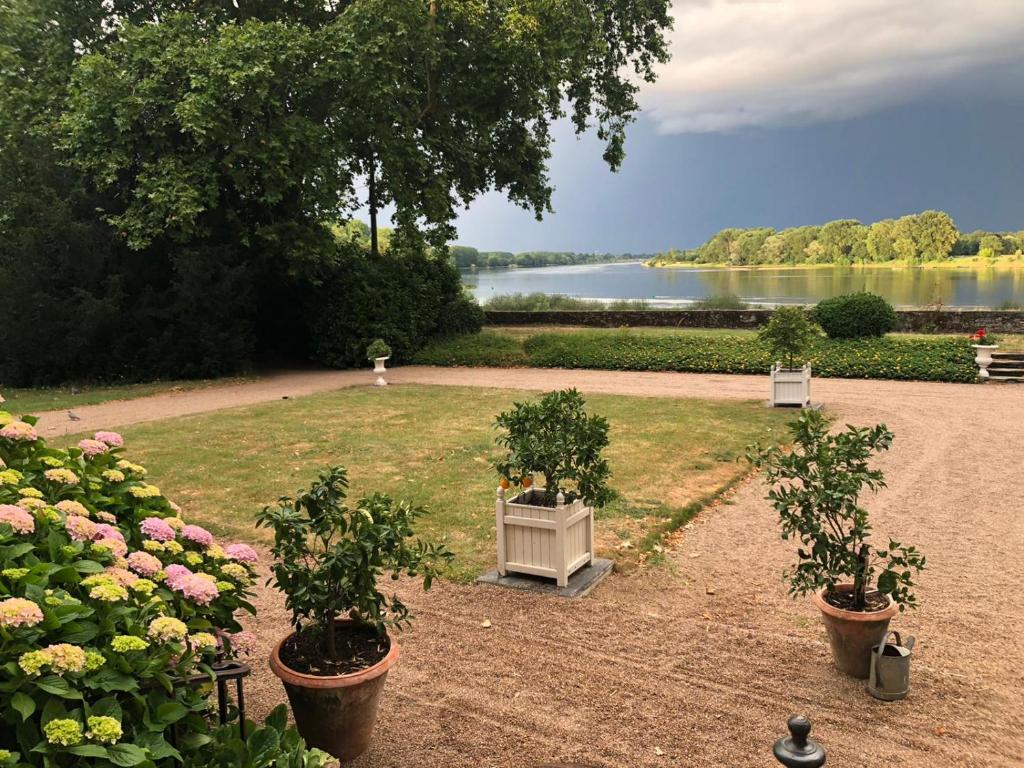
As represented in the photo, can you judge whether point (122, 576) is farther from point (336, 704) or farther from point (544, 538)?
point (544, 538)

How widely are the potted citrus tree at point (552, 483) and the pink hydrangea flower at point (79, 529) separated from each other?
3.02m

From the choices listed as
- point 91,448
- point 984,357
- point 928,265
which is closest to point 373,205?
point 984,357

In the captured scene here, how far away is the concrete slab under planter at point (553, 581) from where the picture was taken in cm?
515

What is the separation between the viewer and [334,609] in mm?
3215

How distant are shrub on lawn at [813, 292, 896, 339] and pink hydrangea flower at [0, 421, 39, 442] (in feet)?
58.5

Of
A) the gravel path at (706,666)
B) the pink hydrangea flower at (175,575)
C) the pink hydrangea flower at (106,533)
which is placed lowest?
the gravel path at (706,666)

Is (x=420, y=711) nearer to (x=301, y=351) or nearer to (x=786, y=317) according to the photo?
(x=786, y=317)

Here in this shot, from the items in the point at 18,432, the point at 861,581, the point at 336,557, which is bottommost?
the point at 861,581

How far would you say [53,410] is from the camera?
13.6m

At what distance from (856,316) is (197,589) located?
18.0 metres

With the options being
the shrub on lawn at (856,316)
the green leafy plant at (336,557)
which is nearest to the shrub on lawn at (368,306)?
the shrub on lawn at (856,316)

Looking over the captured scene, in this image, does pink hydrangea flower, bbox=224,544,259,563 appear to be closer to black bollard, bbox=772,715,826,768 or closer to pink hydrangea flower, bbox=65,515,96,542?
pink hydrangea flower, bbox=65,515,96,542

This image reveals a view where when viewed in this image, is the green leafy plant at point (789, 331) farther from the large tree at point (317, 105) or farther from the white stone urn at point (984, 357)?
the large tree at point (317, 105)

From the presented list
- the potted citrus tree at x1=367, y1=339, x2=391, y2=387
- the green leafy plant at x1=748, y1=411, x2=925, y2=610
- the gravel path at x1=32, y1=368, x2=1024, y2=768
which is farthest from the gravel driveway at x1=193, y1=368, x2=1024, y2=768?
the potted citrus tree at x1=367, y1=339, x2=391, y2=387
